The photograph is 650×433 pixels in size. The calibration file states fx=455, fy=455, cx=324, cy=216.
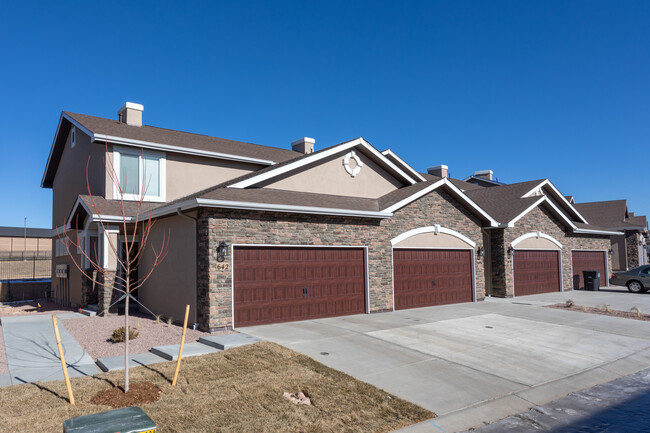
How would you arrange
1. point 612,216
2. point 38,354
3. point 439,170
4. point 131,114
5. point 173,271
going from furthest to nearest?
point 612,216 → point 439,170 → point 131,114 → point 173,271 → point 38,354

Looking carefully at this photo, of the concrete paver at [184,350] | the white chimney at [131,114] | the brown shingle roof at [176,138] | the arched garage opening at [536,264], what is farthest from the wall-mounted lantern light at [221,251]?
the arched garage opening at [536,264]

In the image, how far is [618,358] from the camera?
31.7 feet

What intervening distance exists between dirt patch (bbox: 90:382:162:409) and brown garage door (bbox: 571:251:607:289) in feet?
76.4

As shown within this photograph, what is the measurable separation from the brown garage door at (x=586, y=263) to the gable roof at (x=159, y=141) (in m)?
16.3

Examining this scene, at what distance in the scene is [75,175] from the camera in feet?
63.9

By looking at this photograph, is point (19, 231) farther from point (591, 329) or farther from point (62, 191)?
point (591, 329)

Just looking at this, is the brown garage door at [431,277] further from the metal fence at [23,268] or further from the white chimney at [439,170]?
the metal fence at [23,268]

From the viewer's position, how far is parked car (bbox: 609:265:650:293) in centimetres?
2241

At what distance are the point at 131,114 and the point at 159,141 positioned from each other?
3.11 m

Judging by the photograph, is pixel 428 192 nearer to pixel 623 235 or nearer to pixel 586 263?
pixel 586 263

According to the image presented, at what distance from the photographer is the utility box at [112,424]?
13.7 feet

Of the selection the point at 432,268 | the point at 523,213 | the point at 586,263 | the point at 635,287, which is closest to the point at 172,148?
the point at 432,268

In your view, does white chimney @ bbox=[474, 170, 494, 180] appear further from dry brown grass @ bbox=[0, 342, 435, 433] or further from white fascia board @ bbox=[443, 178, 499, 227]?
dry brown grass @ bbox=[0, 342, 435, 433]

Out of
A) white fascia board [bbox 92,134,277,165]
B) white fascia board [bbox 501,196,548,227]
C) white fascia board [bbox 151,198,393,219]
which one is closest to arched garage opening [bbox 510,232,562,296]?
white fascia board [bbox 501,196,548,227]
